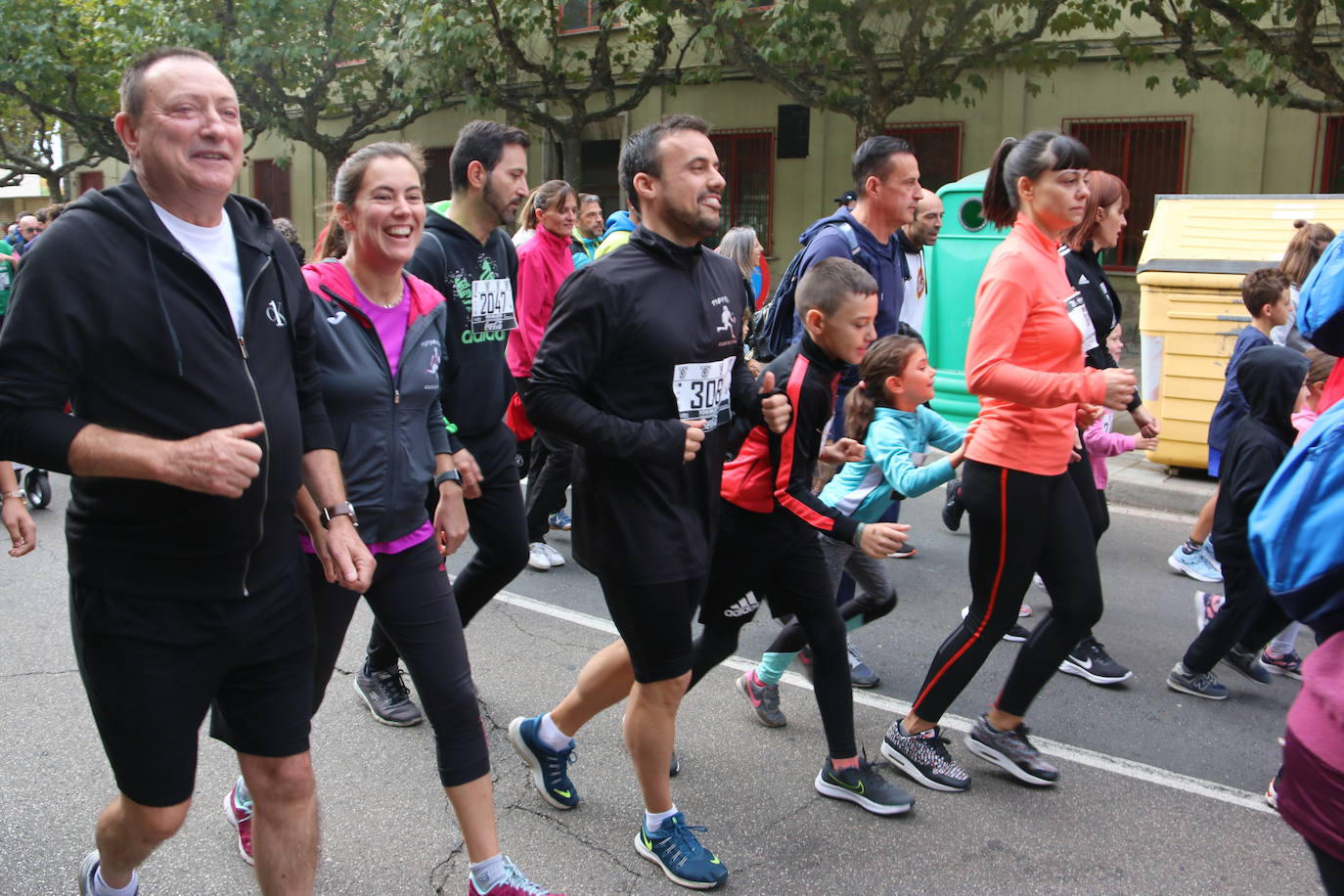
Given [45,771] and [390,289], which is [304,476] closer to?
[390,289]

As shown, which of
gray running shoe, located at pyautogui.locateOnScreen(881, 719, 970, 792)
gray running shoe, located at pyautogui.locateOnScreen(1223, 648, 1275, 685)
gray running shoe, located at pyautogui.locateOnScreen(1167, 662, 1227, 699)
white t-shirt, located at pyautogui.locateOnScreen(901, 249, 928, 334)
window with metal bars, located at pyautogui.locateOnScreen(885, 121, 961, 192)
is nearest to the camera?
gray running shoe, located at pyautogui.locateOnScreen(881, 719, 970, 792)

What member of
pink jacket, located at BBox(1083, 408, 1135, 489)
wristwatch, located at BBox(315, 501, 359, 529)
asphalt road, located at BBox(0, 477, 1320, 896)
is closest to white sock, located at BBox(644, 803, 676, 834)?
asphalt road, located at BBox(0, 477, 1320, 896)

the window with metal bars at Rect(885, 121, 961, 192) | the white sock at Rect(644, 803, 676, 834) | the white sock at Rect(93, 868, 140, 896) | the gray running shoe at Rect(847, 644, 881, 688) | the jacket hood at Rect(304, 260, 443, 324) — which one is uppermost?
the window with metal bars at Rect(885, 121, 961, 192)

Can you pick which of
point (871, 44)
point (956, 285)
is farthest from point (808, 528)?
point (871, 44)

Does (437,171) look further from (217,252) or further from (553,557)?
(217,252)

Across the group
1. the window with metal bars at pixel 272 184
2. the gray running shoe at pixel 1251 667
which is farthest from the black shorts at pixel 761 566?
the window with metal bars at pixel 272 184

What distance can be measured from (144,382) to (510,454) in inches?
79.0

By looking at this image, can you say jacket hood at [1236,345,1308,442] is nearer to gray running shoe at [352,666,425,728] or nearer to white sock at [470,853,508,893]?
white sock at [470,853,508,893]

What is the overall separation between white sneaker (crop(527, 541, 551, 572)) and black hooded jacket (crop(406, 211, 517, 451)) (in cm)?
227

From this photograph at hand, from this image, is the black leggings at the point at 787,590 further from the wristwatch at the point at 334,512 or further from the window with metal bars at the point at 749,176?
the window with metal bars at the point at 749,176

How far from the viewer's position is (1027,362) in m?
3.56

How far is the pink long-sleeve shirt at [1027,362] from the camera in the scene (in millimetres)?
3428

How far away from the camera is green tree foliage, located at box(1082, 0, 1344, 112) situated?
394 inches

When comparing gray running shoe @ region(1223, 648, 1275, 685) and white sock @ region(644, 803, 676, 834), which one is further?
gray running shoe @ region(1223, 648, 1275, 685)
